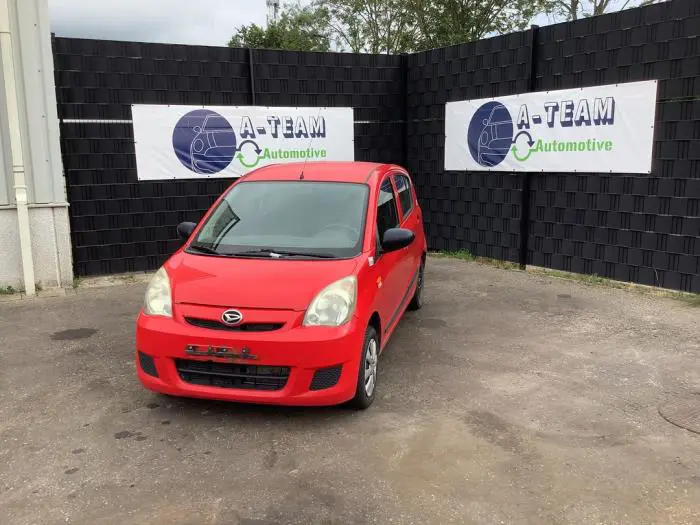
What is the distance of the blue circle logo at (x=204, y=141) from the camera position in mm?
8836

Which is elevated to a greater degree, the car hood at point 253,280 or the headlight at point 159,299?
the car hood at point 253,280

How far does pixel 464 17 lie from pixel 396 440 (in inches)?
1005

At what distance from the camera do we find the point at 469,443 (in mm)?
3740

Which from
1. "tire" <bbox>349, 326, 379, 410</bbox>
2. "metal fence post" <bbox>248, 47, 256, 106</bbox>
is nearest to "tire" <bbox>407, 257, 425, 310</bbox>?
"tire" <bbox>349, 326, 379, 410</bbox>

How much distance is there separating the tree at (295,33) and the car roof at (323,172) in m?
27.9

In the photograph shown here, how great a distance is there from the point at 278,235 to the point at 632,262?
5.19m

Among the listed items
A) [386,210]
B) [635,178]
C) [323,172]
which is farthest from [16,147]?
[635,178]

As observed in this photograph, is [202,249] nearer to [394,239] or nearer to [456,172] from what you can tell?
[394,239]

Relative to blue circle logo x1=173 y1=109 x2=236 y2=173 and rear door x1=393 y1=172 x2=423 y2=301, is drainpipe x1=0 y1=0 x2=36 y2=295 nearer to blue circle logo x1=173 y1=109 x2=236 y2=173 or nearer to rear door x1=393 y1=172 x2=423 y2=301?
blue circle logo x1=173 y1=109 x2=236 y2=173

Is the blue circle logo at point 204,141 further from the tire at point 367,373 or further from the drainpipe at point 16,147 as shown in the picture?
the tire at point 367,373

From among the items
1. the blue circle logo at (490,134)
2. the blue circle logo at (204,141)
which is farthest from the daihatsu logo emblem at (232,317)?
the blue circle logo at (490,134)

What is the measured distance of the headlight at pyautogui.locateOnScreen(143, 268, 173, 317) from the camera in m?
3.99

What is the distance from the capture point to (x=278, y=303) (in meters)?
3.79

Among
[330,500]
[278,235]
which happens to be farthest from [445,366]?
[330,500]
